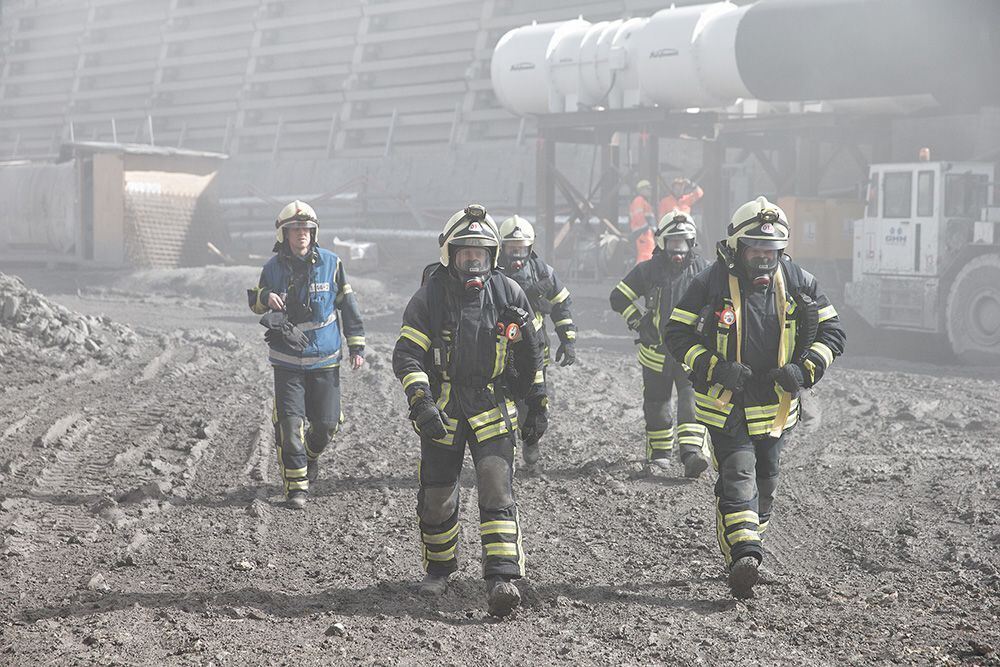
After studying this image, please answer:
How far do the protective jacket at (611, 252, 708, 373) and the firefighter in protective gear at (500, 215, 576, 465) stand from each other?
0.45m

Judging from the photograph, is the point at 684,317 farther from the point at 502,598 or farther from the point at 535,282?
the point at 535,282

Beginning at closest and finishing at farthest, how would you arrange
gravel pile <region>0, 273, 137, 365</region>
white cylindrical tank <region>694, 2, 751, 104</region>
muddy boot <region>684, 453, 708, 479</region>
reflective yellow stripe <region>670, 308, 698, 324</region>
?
reflective yellow stripe <region>670, 308, 698, 324</region> < muddy boot <region>684, 453, 708, 479</region> < gravel pile <region>0, 273, 137, 365</region> < white cylindrical tank <region>694, 2, 751, 104</region>

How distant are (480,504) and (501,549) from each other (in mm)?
266

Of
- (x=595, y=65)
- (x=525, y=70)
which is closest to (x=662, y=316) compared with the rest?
(x=595, y=65)

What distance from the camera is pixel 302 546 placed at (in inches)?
268

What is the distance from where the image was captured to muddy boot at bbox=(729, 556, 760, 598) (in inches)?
219

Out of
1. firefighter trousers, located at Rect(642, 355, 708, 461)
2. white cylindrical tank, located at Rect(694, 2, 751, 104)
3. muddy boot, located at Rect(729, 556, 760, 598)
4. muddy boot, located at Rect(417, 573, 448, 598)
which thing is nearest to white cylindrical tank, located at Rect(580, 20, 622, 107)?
white cylindrical tank, located at Rect(694, 2, 751, 104)

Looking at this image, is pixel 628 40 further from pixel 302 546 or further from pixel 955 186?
pixel 302 546

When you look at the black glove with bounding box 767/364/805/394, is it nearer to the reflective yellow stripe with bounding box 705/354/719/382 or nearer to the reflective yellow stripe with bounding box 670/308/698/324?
the reflective yellow stripe with bounding box 705/354/719/382

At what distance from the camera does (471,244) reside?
5660mm

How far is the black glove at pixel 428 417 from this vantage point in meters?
5.53

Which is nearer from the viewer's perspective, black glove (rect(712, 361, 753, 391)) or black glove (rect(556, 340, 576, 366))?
black glove (rect(712, 361, 753, 391))

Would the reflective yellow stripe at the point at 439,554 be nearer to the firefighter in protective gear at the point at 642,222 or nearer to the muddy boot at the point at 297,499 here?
the muddy boot at the point at 297,499

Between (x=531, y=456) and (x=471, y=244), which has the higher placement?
(x=471, y=244)
